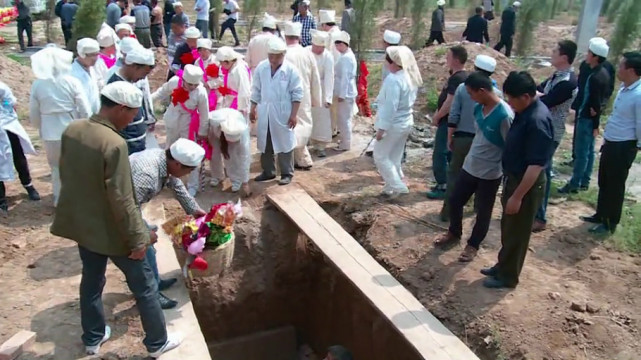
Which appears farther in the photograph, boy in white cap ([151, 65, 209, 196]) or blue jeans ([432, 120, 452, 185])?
blue jeans ([432, 120, 452, 185])

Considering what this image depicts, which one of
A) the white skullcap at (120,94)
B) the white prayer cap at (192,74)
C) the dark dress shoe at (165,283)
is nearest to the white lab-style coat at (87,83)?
the white prayer cap at (192,74)

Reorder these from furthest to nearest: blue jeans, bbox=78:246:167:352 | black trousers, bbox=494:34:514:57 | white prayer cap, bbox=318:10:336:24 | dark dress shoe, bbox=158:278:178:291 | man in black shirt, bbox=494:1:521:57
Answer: black trousers, bbox=494:34:514:57 → man in black shirt, bbox=494:1:521:57 → white prayer cap, bbox=318:10:336:24 → dark dress shoe, bbox=158:278:178:291 → blue jeans, bbox=78:246:167:352

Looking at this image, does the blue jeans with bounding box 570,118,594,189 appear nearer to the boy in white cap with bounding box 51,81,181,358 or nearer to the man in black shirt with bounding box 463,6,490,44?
the boy in white cap with bounding box 51,81,181,358

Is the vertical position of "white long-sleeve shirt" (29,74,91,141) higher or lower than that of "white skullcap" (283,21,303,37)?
lower

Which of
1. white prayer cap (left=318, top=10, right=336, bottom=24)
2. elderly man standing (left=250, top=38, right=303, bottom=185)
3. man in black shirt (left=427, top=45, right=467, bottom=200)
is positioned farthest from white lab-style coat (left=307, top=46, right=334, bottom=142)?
man in black shirt (left=427, top=45, right=467, bottom=200)

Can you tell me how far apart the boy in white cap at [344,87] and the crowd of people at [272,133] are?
0.07 feet

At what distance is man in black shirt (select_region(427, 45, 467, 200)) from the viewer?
5.50 m

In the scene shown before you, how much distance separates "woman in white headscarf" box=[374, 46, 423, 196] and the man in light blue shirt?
193cm

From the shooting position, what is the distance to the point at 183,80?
5.75m

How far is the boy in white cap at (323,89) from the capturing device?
726 cm

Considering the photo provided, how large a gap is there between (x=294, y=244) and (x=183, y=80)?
85.0 inches

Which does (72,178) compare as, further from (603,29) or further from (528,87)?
(603,29)

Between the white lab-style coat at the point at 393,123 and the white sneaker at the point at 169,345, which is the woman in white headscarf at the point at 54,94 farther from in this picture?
the white lab-style coat at the point at 393,123

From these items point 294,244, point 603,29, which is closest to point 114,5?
point 294,244
